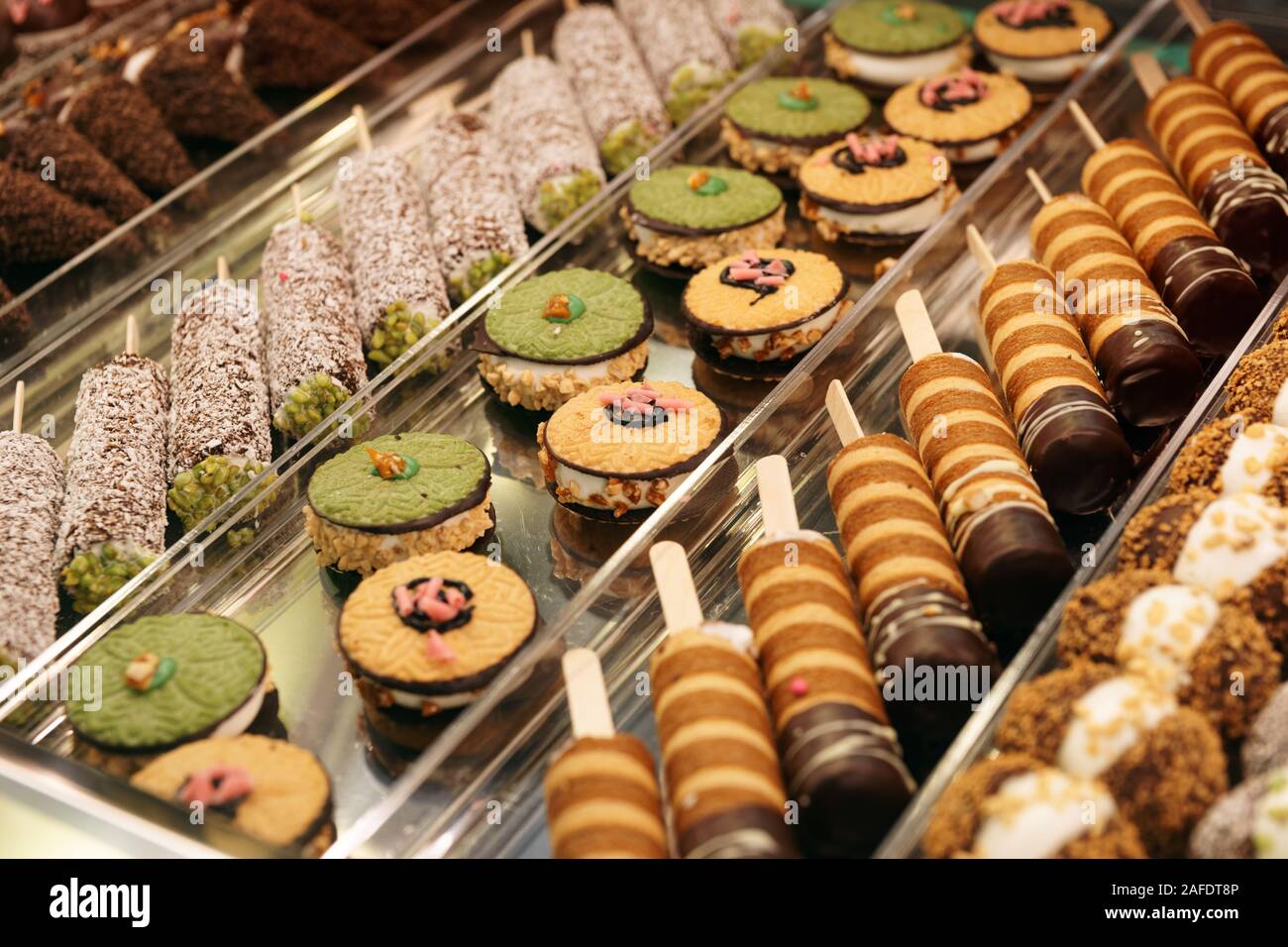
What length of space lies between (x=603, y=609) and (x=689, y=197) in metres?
1.90

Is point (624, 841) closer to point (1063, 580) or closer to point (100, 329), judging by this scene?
point (1063, 580)

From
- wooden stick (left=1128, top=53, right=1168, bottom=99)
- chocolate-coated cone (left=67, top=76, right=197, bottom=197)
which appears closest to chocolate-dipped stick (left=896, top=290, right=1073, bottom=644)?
wooden stick (left=1128, top=53, right=1168, bottom=99)

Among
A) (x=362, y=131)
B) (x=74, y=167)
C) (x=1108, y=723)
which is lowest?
(x=1108, y=723)

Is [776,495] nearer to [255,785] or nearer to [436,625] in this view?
[436,625]

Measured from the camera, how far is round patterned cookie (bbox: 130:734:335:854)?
9.51 ft

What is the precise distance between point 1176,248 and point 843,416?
1332 mm

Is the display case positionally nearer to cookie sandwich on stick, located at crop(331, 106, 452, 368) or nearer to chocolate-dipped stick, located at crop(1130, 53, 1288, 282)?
cookie sandwich on stick, located at crop(331, 106, 452, 368)

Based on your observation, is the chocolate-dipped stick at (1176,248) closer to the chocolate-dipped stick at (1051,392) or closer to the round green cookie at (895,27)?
the chocolate-dipped stick at (1051,392)

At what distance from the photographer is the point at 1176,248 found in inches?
164

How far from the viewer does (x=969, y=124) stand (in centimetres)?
522

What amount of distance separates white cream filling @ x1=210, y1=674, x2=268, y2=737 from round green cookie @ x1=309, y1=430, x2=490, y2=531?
55cm

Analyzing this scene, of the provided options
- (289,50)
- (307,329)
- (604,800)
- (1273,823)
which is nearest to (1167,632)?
(1273,823)

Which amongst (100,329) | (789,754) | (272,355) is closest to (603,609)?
(789,754)

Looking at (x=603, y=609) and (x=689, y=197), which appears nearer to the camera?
(x=603, y=609)
